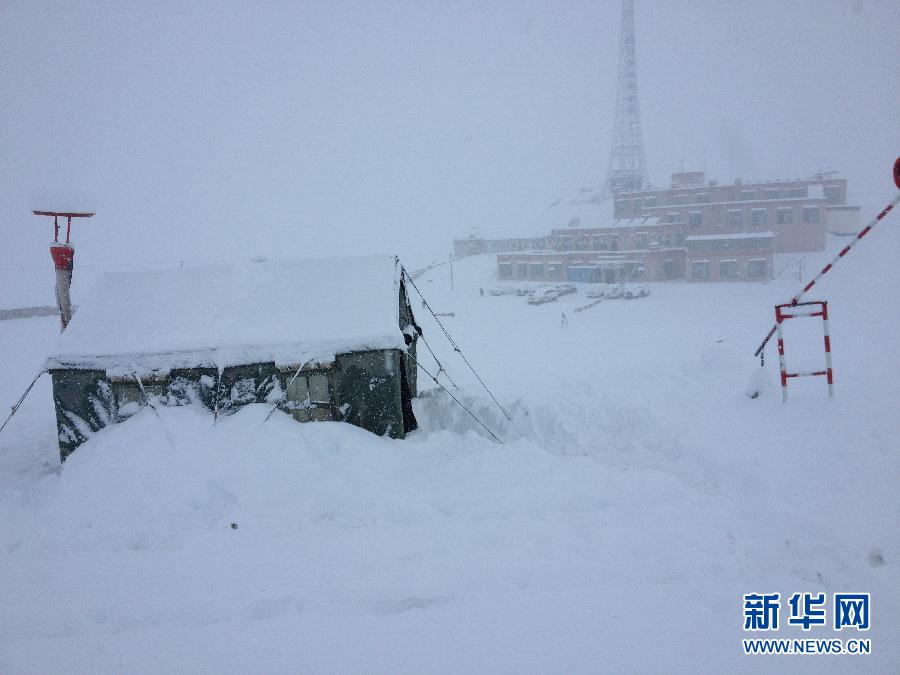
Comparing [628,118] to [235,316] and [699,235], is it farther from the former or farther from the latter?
[235,316]

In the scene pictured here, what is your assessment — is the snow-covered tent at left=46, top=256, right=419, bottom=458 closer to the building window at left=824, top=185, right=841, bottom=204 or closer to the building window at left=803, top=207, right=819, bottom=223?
the building window at left=803, top=207, right=819, bottom=223

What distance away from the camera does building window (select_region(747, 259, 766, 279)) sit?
42.7 meters

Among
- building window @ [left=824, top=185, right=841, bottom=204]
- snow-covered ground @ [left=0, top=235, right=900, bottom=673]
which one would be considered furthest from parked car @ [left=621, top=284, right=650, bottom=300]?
snow-covered ground @ [left=0, top=235, right=900, bottom=673]

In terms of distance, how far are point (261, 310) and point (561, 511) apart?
256 inches

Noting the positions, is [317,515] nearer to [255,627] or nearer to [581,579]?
[255,627]

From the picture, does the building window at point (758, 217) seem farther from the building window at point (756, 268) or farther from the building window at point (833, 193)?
the building window at point (833, 193)

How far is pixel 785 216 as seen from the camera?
48688mm

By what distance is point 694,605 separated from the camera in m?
4.66

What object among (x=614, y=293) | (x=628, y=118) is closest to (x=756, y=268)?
(x=614, y=293)

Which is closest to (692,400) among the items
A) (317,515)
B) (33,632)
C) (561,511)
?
(561,511)

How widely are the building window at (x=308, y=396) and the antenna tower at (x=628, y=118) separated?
244 ft

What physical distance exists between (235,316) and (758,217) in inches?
2105

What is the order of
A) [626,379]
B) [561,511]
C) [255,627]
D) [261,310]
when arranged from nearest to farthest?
[255,627] < [561,511] < [261,310] < [626,379]

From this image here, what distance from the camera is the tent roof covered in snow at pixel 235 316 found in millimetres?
8914
